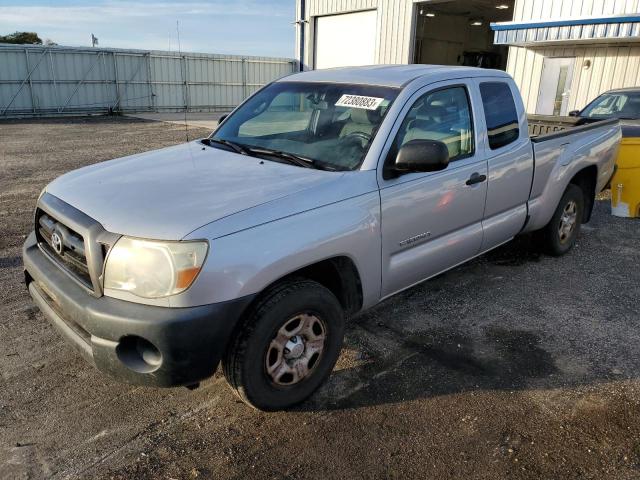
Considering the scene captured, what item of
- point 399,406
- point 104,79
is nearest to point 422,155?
point 399,406

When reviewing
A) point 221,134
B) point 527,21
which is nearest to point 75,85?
point 527,21

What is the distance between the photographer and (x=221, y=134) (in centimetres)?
410

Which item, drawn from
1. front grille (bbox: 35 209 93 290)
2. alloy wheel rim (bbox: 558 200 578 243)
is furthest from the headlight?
alloy wheel rim (bbox: 558 200 578 243)

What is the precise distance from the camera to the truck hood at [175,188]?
253cm

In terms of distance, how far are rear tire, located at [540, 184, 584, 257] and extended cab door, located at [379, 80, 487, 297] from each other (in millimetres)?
1513

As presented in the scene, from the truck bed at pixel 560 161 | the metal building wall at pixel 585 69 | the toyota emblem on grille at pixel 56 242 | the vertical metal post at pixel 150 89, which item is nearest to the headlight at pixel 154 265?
the toyota emblem on grille at pixel 56 242

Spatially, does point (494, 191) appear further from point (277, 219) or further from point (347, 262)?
point (277, 219)

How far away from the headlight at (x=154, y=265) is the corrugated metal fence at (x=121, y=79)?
21.5 m

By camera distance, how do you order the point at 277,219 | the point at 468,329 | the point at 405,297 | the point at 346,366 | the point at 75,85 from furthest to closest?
1. the point at 75,85
2. the point at 405,297
3. the point at 468,329
4. the point at 346,366
5. the point at 277,219

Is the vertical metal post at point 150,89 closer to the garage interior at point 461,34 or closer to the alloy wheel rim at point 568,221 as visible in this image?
the garage interior at point 461,34

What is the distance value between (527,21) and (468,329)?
13.1 m

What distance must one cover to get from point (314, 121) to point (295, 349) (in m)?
1.64

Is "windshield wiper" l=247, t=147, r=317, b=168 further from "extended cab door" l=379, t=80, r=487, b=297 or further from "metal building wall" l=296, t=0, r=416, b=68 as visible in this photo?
"metal building wall" l=296, t=0, r=416, b=68

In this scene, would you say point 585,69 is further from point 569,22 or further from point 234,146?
point 234,146
